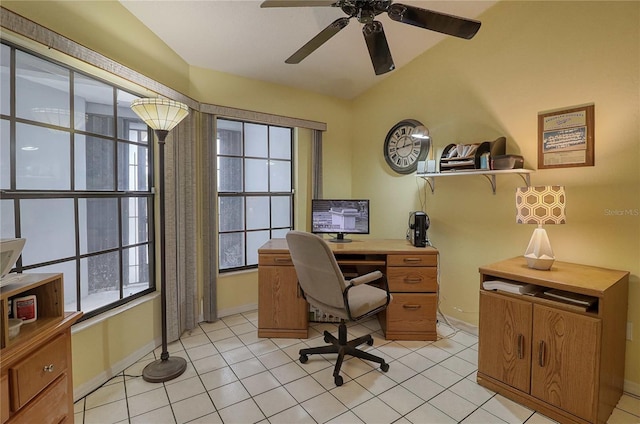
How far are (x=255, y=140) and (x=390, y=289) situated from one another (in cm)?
214

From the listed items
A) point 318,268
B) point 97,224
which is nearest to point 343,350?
point 318,268

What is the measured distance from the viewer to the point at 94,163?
2.11m

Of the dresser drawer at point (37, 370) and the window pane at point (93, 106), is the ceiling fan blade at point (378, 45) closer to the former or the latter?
the window pane at point (93, 106)

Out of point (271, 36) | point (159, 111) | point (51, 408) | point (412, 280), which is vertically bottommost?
point (51, 408)

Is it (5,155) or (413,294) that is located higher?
(5,155)

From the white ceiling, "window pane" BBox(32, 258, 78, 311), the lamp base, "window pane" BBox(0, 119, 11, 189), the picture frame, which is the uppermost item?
the white ceiling

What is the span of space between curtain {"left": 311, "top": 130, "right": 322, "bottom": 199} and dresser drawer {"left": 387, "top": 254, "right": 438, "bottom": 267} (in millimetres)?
1365

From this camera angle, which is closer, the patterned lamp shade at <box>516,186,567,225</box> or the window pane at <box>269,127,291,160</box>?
the patterned lamp shade at <box>516,186,567,225</box>

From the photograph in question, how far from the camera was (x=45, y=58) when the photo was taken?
174 cm

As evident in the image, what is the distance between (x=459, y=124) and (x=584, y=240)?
136 cm

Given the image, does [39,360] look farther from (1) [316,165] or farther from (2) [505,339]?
(1) [316,165]

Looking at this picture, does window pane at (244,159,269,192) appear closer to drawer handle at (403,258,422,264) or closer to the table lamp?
drawer handle at (403,258,422,264)

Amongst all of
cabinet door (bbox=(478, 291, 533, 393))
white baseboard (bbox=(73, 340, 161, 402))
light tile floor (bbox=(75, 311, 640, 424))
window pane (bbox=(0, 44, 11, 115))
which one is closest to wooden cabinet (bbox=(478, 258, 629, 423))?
cabinet door (bbox=(478, 291, 533, 393))

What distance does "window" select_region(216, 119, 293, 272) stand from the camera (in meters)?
3.27
